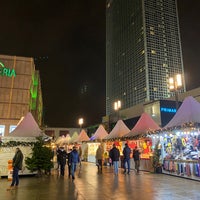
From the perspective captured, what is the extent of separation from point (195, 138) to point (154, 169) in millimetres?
3842

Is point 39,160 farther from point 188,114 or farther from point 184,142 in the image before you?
point 188,114

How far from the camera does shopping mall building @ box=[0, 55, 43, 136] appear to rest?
31.1 metres

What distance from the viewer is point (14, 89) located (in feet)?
106

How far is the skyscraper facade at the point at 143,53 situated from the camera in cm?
9369

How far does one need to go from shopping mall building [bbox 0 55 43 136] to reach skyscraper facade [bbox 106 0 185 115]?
65045 millimetres

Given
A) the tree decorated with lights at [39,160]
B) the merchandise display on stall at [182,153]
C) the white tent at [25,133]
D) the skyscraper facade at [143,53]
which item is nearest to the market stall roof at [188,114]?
the merchandise display on stall at [182,153]

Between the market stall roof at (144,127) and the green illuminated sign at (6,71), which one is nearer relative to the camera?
the market stall roof at (144,127)

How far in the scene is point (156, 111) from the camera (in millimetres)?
34969

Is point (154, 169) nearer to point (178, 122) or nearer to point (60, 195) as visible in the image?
point (178, 122)

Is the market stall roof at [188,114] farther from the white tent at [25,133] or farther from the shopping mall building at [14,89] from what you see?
the shopping mall building at [14,89]

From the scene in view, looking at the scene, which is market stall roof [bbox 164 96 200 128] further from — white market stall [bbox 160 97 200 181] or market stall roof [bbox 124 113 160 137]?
market stall roof [bbox 124 113 160 137]

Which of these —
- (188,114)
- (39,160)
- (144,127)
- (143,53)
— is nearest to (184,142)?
(188,114)

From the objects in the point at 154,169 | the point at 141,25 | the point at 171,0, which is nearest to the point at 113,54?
the point at 141,25

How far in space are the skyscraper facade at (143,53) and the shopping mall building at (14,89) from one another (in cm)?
6504
